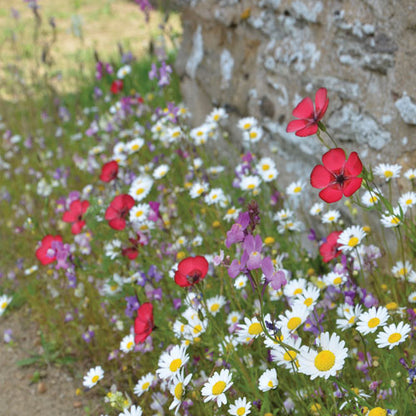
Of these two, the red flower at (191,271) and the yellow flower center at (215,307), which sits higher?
the red flower at (191,271)

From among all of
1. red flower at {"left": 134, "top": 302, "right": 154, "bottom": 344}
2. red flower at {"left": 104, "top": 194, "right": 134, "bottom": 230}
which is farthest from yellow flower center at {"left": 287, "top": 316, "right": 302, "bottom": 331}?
red flower at {"left": 104, "top": 194, "right": 134, "bottom": 230}

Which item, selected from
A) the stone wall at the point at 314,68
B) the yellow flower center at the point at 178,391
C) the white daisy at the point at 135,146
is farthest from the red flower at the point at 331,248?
the white daisy at the point at 135,146

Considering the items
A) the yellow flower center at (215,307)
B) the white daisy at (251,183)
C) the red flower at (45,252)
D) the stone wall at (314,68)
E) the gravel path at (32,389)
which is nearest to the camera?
the yellow flower center at (215,307)

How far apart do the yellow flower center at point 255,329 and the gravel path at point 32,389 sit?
1210 millimetres

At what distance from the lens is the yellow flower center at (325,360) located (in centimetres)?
125

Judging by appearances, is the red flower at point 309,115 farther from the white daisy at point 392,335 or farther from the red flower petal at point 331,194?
the white daisy at point 392,335

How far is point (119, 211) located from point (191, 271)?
0.78 m

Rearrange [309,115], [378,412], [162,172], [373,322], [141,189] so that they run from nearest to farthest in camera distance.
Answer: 1. [378,412]
2. [309,115]
3. [373,322]
4. [141,189]
5. [162,172]

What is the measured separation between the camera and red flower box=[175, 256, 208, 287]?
150 cm

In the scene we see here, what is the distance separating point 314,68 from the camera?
2652mm

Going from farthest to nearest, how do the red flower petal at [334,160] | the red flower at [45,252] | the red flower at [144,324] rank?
the red flower at [45,252], the red flower at [144,324], the red flower petal at [334,160]

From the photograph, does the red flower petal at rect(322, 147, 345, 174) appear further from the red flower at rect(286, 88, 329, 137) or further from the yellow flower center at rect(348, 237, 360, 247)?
the yellow flower center at rect(348, 237, 360, 247)

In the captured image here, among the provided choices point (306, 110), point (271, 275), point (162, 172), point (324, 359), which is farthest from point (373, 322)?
point (162, 172)

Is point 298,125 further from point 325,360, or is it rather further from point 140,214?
point 140,214
